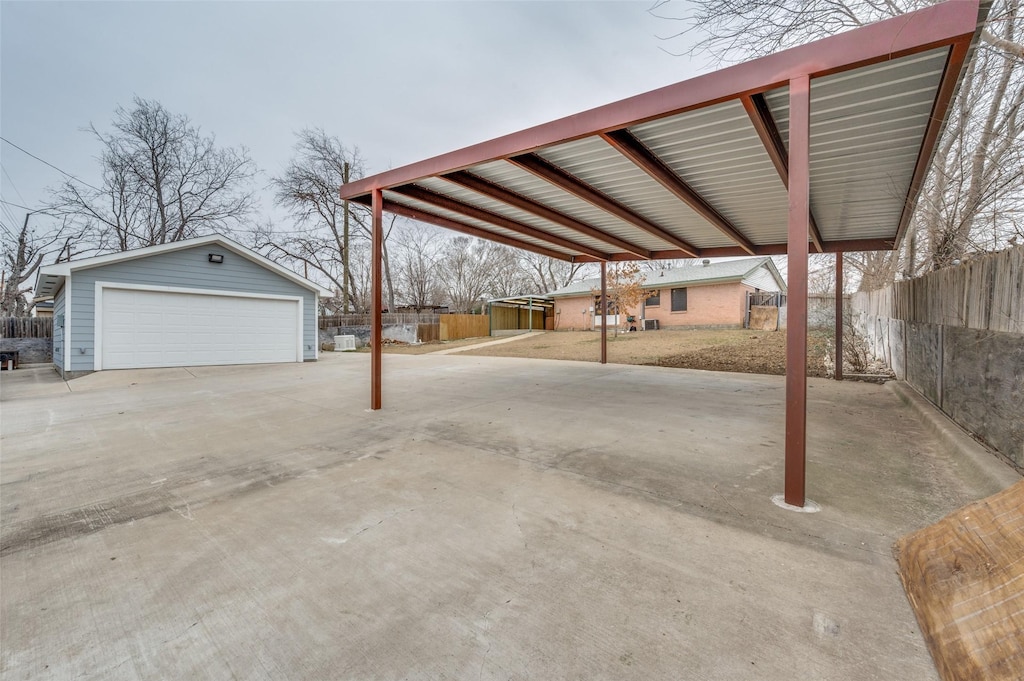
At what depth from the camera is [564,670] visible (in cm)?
130

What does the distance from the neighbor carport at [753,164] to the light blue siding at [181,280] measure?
7.29 m

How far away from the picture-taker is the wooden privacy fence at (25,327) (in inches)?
469

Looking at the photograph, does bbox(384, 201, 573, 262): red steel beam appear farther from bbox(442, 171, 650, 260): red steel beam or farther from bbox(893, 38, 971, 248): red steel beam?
bbox(893, 38, 971, 248): red steel beam

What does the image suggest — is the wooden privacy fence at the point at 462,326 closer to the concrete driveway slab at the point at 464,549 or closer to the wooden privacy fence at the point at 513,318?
the wooden privacy fence at the point at 513,318

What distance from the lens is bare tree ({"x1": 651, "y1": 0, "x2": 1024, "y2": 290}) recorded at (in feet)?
12.2

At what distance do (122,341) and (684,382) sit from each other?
1221 centimetres

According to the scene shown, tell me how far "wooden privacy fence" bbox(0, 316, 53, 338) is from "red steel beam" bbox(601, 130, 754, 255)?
17.8m

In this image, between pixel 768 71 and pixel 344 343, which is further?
pixel 344 343

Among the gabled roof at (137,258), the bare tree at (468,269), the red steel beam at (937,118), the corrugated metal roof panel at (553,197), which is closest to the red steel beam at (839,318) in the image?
the red steel beam at (937,118)

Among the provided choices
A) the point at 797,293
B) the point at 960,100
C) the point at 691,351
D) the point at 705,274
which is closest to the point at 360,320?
the point at 691,351

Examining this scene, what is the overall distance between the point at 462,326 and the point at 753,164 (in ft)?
63.0

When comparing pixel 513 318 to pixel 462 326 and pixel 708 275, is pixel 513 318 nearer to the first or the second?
pixel 462 326

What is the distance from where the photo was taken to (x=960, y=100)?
162 inches

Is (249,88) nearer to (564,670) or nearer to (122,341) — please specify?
(122,341)
